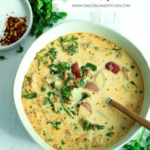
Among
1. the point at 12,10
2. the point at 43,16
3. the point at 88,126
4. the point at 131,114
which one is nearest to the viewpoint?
the point at 131,114

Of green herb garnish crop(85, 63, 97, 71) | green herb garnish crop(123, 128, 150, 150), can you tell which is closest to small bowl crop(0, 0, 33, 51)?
green herb garnish crop(85, 63, 97, 71)

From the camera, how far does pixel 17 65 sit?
332 centimetres

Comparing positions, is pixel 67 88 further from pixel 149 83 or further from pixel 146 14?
pixel 146 14

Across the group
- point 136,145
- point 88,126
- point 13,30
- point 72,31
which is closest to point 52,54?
point 72,31

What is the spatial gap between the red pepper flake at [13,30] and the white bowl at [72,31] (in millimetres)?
623

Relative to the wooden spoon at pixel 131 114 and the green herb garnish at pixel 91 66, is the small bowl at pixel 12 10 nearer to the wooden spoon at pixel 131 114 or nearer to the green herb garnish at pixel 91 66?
the green herb garnish at pixel 91 66

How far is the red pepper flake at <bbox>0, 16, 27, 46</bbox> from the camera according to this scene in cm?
340

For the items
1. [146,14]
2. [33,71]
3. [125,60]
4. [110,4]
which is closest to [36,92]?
[33,71]

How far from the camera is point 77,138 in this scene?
280cm

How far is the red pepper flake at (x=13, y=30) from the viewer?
3.40 metres

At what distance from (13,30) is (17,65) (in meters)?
0.65

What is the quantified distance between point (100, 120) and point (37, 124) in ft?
3.05

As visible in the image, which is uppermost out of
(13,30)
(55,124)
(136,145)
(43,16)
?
(43,16)

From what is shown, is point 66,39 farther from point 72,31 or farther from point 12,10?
point 12,10
